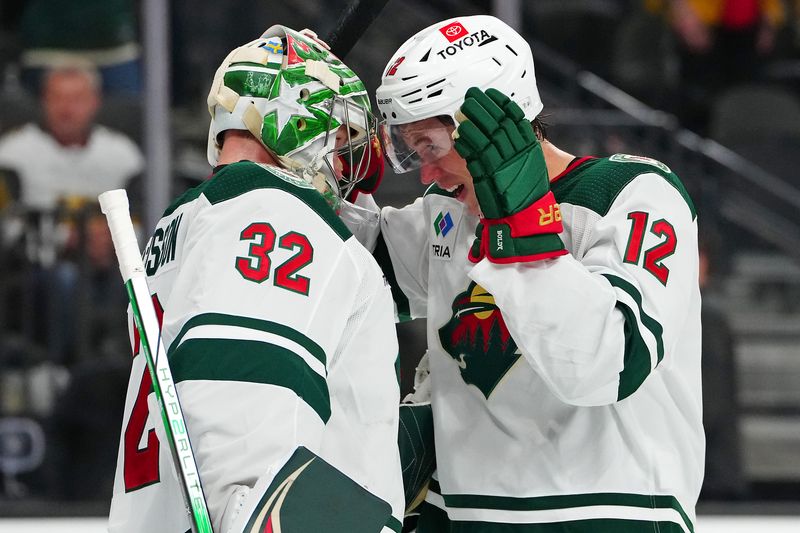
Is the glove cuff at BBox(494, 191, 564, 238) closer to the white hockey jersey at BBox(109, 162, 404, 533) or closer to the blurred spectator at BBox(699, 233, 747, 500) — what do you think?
the white hockey jersey at BBox(109, 162, 404, 533)

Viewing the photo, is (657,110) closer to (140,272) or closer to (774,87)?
(774,87)

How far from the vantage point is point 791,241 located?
4.02 meters

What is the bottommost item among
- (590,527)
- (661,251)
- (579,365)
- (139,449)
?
(590,527)

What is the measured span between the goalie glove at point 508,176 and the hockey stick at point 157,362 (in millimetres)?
406

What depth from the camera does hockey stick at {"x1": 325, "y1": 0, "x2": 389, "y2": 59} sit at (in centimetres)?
186

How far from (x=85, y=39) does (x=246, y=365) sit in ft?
9.27

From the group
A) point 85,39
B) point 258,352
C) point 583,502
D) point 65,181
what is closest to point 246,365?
point 258,352

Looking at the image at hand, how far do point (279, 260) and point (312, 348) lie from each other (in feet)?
0.34

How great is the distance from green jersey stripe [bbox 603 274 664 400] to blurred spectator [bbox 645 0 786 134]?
8.86 ft

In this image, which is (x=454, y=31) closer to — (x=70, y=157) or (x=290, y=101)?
(x=290, y=101)

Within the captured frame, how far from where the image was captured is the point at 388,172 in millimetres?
3781

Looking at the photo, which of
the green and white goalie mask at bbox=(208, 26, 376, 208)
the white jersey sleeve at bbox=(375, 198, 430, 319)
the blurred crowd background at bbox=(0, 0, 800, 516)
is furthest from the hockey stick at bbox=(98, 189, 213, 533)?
the blurred crowd background at bbox=(0, 0, 800, 516)

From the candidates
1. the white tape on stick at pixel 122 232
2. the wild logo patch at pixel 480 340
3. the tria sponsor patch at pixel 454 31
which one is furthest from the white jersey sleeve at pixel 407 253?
the white tape on stick at pixel 122 232

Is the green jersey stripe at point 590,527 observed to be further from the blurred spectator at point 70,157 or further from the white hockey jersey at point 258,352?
the blurred spectator at point 70,157
